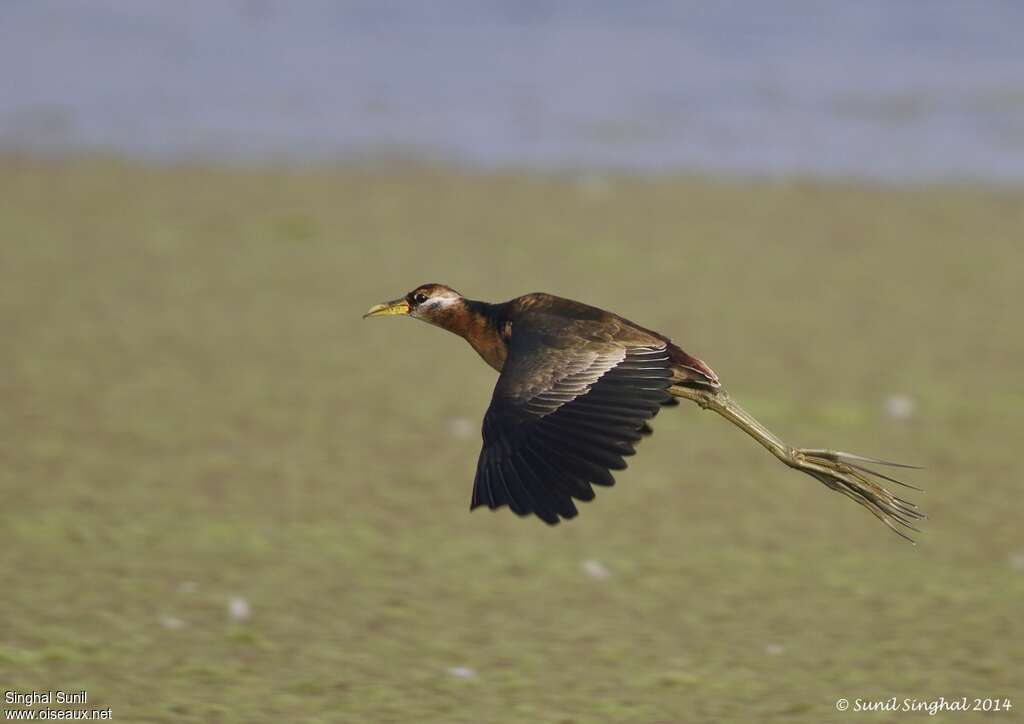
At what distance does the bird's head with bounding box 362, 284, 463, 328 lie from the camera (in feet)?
18.7

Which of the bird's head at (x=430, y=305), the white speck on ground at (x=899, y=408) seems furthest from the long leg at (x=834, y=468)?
the white speck on ground at (x=899, y=408)

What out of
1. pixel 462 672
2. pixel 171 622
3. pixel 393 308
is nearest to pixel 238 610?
pixel 171 622

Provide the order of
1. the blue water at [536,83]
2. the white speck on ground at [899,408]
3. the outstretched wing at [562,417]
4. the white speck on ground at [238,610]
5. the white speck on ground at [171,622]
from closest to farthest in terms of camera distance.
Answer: the outstretched wing at [562,417] < the white speck on ground at [171,622] < the white speck on ground at [238,610] < the white speck on ground at [899,408] < the blue water at [536,83]

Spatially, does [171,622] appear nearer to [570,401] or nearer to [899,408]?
[570,401]

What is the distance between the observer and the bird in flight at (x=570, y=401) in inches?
179

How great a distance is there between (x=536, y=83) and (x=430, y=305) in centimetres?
1251

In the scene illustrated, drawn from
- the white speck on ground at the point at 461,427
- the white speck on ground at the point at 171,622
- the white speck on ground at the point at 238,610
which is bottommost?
the white speck on ground at the point at 171,622

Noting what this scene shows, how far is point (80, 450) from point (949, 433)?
4.03 meters

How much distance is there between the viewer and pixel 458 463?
26.2ft

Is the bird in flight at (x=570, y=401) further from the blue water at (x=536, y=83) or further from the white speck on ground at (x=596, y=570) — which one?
the blue water at (x=536, y=83)

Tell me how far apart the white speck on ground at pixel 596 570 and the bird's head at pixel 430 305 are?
134 centimetres

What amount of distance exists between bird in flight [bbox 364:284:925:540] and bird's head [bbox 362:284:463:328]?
1cm

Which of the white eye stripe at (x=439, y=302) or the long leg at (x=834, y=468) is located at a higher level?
the white eye stripe at (x=439, y=302)

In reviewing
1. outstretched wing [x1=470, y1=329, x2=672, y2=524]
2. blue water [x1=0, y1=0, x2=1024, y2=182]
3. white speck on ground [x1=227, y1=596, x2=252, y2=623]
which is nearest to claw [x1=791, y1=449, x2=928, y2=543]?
outstretched wing [x1=470, y1=329, x2=672, y2=524]
